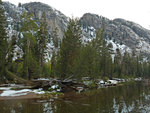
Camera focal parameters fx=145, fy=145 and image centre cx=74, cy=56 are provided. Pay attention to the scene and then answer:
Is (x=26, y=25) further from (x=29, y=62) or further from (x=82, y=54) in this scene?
(x=82, y=54)

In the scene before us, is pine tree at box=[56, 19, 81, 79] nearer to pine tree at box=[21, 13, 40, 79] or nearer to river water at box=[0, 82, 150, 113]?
pine tree at box=[21, 13, 40, 79]

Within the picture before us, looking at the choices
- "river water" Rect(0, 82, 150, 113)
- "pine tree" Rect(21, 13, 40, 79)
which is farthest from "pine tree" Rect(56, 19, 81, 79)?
"river water" Rect(0, 82, 150, 113)

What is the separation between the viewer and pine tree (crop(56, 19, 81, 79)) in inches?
1152

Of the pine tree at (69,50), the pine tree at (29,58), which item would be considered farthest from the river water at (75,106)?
the pine tree at (29,58)

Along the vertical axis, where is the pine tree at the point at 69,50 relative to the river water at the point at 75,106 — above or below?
above

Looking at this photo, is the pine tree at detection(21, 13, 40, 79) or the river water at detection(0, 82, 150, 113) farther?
the pine tree at detection(21, 13, 40, 79)

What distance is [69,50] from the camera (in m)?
31.1

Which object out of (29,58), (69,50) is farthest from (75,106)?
(29,58)

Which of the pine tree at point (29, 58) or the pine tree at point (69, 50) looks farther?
the pine tree at point (29, 58)

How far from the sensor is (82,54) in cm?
3075

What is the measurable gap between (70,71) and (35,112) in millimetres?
17068

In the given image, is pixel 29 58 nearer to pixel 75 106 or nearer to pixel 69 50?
pixel 69 50

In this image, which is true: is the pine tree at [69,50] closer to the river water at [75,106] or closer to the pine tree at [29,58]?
the pine tree at [29,58]

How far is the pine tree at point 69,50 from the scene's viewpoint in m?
29.3
